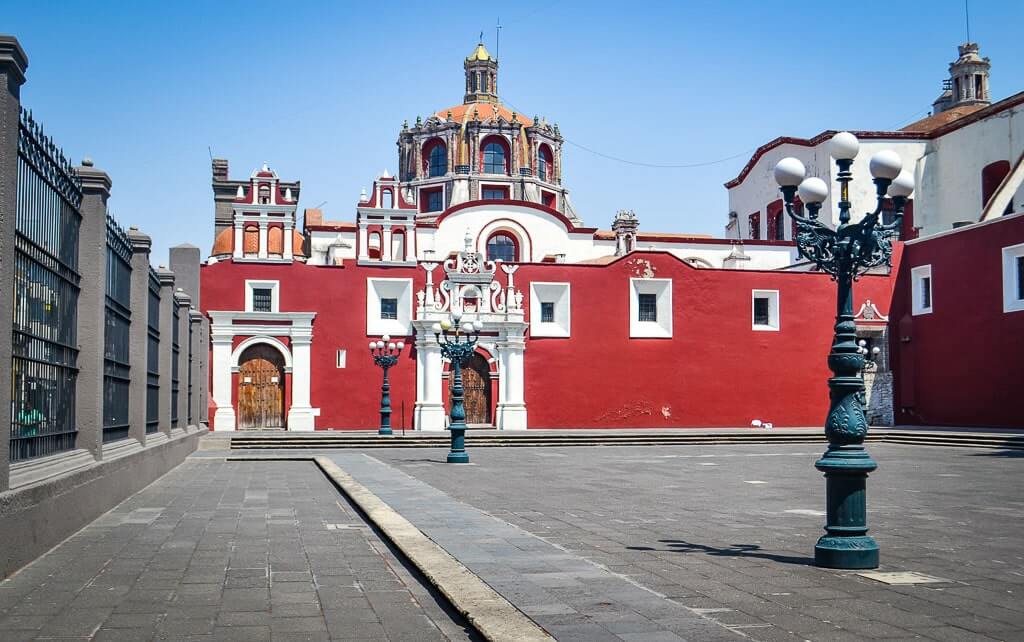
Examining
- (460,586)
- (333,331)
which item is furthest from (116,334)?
(333,331)

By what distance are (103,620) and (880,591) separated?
3.98m

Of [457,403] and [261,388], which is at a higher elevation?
[261,388]

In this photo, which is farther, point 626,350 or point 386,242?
point 386,242

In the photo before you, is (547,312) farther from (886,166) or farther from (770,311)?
(886,166)

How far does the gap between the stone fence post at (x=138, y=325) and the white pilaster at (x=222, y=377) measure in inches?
744

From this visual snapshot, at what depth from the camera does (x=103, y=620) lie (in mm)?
5016

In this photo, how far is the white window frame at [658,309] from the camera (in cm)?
3344

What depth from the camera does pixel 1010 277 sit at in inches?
1153

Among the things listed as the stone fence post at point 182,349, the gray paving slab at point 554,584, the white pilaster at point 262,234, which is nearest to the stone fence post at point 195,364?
the stone fence post at point 182,349

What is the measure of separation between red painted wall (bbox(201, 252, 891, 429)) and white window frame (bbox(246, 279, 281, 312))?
157mm

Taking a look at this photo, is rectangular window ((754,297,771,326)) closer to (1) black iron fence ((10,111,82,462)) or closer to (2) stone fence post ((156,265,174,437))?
(2) stone fence post ((156,265,174,437))

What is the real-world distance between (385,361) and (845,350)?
2150 cm

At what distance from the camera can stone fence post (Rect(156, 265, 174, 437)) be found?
549 inches

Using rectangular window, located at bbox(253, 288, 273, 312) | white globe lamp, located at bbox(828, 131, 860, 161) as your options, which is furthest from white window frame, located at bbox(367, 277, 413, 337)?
white globe lamp, located at bbox(828, 131, 860, 161)
